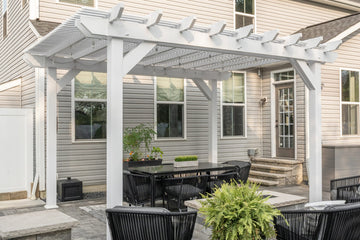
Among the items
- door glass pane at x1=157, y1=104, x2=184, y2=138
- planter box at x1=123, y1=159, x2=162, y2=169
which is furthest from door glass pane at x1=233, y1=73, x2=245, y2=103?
planter box at x1=123, y1=159, x2=162, y2=169

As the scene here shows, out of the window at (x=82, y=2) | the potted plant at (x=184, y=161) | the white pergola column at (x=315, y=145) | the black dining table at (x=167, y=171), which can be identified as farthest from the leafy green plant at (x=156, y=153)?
the window at (x=82, y=2)

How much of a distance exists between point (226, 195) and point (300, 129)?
6.59 m

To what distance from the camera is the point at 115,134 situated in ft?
15.4

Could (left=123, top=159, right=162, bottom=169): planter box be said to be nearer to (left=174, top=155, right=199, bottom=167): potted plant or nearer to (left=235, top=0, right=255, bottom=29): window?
(left=174, top=155, right=199, bottom=167): potted plant

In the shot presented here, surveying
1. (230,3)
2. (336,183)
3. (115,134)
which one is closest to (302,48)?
(336,183)

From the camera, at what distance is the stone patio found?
202 inches

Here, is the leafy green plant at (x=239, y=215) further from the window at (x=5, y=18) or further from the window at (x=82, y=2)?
the window at (x=5, y=18)

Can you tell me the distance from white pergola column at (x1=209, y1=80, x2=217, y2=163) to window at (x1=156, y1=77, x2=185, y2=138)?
2.81ft

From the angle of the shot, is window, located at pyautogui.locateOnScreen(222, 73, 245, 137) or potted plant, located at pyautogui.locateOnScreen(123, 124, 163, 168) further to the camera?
window, located at pyautogui.locateOnScreen(222, 73, 245, 137)

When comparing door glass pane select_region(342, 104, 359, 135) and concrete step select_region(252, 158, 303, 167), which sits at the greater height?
door glass pane select_region(342, 104, 359, 135)

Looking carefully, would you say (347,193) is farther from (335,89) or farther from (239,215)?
(335,89)

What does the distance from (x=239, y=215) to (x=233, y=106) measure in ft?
24.9

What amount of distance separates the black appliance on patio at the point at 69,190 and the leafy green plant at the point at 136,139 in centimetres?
136

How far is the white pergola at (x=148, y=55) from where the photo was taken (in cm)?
469
